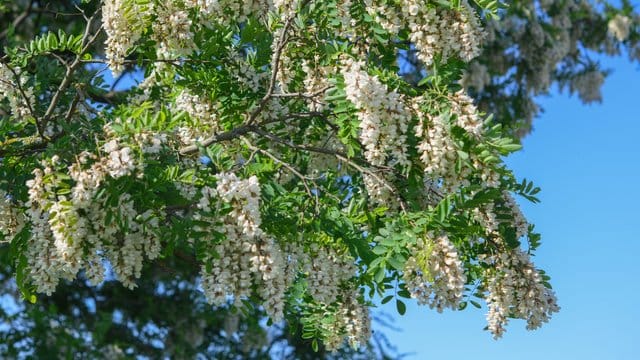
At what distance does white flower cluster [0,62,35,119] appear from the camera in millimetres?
6164

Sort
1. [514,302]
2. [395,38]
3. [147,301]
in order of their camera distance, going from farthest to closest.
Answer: [147,301] → [395,38] → [514,302]

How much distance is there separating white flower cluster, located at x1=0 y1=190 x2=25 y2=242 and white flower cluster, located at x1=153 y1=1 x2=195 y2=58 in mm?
1344

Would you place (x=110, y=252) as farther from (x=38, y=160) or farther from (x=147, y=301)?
(x=147, y=301)

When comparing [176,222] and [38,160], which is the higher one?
[38,160]

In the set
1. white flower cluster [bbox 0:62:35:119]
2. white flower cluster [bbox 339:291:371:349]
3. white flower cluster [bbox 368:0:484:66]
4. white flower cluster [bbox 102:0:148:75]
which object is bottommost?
white flower cluster [bbox 339:291:371:349]

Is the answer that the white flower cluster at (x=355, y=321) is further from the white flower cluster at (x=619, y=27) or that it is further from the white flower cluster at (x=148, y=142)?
the white flower cluster at (x=619, y=27)

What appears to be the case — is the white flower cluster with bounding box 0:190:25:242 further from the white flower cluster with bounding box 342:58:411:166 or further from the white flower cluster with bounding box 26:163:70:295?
the white flower cluster with bounding box 342:58:411:166

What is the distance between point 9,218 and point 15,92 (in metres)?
1.18

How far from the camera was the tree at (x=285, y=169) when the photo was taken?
15.5ft

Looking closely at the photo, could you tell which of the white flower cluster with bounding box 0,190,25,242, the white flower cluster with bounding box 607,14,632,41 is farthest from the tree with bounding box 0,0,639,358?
the white flower cluster with bounding box 607,14,632,41

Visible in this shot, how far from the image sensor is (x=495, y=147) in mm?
4785

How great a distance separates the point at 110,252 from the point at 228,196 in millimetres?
918

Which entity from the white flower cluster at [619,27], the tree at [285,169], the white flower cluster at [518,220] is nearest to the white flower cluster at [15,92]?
the tree at [285,169]

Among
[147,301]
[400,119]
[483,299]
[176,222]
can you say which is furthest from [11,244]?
[147,301]
